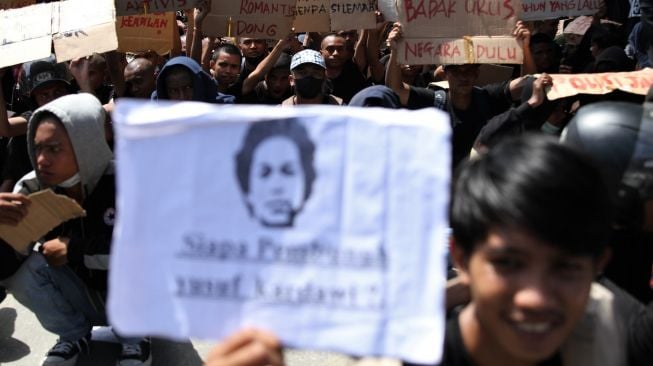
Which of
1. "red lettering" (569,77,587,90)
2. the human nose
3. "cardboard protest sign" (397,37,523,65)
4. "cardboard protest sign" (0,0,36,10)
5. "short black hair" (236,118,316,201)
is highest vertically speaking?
"cardboard protest sign" (0,0,36,10)

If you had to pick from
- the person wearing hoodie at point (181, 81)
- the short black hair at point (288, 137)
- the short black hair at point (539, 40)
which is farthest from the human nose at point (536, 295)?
the short black hair at point (539, 40)

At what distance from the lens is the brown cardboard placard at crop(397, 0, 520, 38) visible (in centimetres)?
438

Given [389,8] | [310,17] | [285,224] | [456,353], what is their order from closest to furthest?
[285,224] → [456,353] → [389,8] → [310,17]

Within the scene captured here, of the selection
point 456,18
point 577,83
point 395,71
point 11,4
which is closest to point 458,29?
point 456,18

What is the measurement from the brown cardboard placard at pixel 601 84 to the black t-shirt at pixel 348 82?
2175 millimetres

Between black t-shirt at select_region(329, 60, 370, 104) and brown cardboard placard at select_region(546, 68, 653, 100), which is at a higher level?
brown cardboard placard at select_region(546, 68, 653, 100)

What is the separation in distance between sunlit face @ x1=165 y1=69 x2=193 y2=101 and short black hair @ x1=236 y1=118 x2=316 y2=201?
128 inches

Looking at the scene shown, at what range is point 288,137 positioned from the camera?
1.22m

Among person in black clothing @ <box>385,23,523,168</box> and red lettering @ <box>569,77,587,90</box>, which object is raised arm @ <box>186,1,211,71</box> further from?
red lettering @ <box>569,77,587,90</box>

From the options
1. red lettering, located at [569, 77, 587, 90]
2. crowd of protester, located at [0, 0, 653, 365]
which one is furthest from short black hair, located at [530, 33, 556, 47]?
red lettering, located at [569, 77, 587, 90]

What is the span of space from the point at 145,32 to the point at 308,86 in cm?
204

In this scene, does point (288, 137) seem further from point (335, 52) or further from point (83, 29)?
point (335, 52)

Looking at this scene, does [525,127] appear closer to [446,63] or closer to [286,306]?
[446,63]

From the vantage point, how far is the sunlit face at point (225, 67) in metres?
5.58
